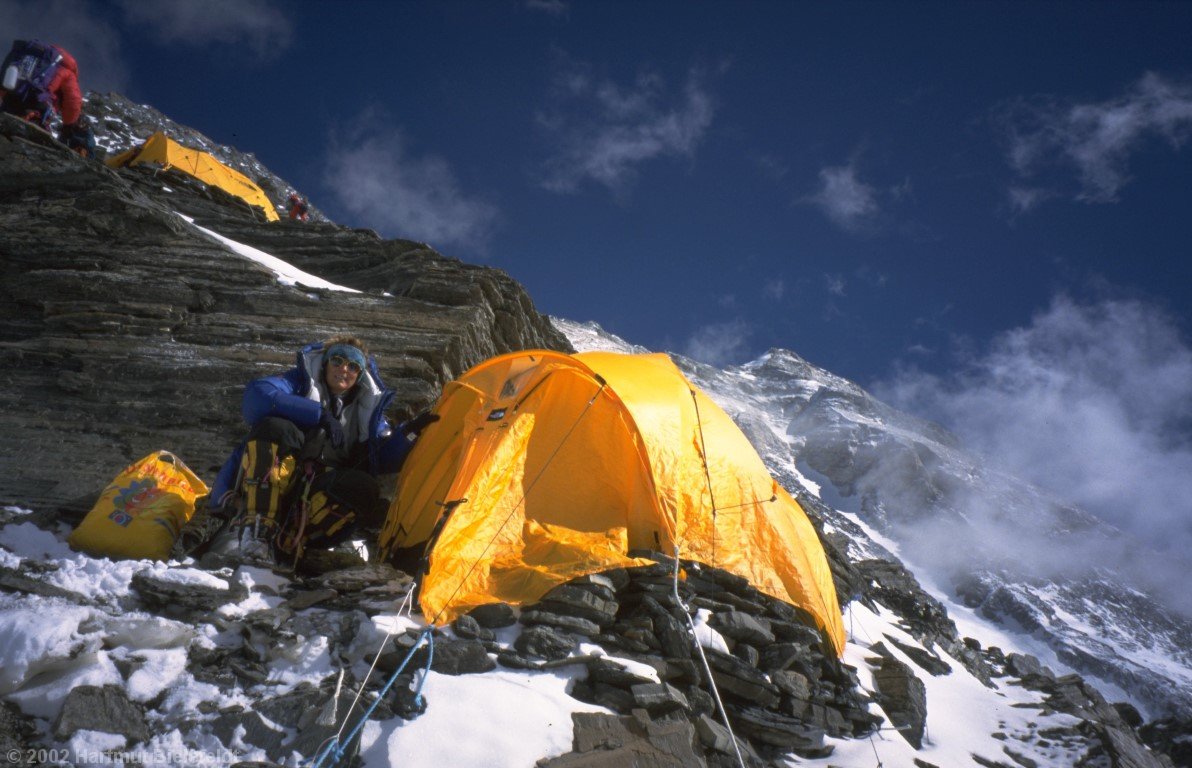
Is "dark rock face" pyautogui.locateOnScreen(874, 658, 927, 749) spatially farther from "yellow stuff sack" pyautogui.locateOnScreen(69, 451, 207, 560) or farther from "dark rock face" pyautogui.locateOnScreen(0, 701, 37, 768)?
"yellow stuff sack" pyautogui.locateOnScreen(69, 451, 207, 560)

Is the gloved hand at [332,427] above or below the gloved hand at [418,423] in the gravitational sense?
below

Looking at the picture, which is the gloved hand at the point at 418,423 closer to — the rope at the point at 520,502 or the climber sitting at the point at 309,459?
the climber sitting at the point at 309,459

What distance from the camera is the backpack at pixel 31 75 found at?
1391 cm

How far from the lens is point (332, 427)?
244 inches

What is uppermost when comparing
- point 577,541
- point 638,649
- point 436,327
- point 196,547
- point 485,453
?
point 436,327

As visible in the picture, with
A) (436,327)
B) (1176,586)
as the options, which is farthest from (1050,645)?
(436,327)

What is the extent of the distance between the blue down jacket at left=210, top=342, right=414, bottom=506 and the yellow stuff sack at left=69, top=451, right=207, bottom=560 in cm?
33

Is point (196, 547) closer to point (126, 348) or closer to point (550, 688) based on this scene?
point (550, 688)

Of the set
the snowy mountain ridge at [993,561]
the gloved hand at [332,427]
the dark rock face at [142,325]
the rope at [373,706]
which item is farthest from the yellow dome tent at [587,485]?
the snowy mountain ridge at [993,561]

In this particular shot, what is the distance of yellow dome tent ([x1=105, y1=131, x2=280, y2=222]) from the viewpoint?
888 inches

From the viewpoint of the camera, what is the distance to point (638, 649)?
4895 millimetres

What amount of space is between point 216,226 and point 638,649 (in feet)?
54.8

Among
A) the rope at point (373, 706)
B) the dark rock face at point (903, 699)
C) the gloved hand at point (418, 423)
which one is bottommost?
the rope at point (373, 706)

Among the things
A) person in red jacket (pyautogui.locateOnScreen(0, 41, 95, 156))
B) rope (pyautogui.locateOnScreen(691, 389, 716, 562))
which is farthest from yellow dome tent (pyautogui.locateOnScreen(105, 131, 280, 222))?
rope (pyautogui.locateOnScreen(691, 389, 716, 562))
